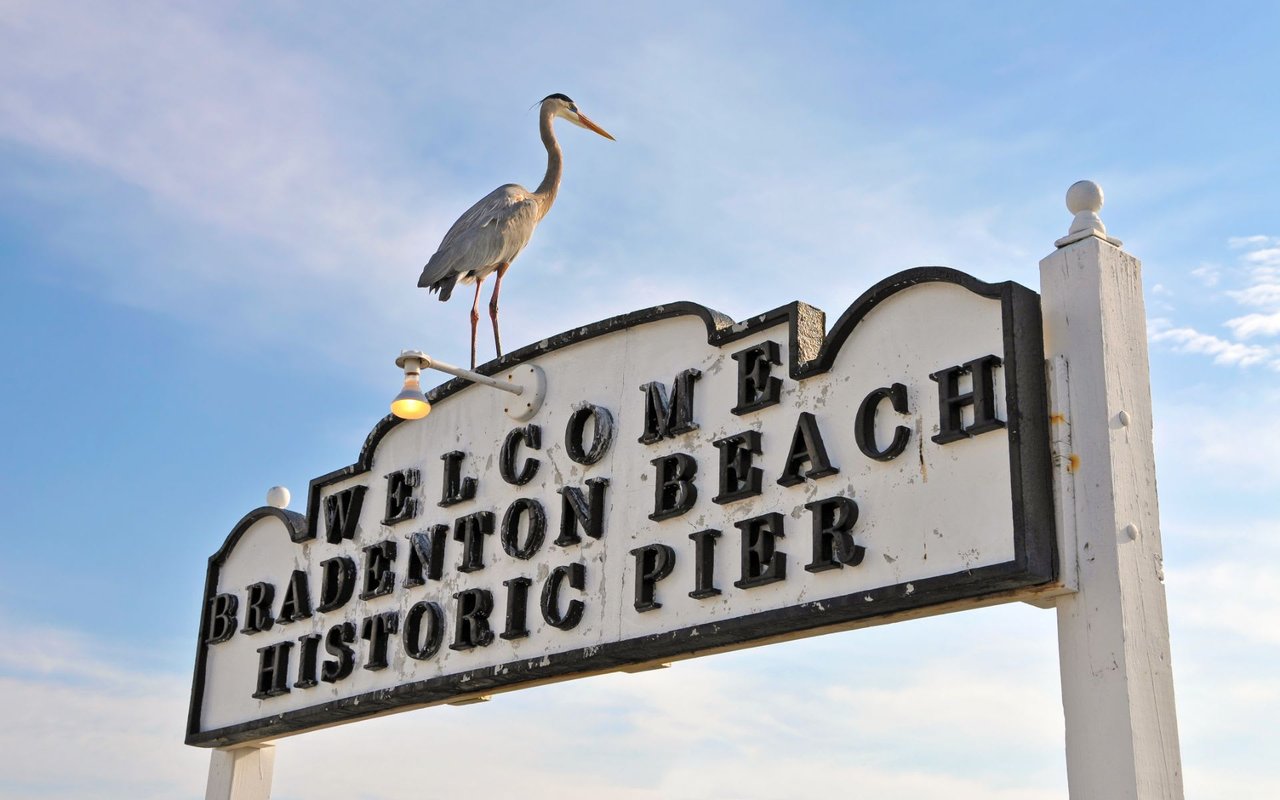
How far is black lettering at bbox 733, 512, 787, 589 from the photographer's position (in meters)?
7.47

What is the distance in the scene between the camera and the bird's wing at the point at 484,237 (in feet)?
34.0

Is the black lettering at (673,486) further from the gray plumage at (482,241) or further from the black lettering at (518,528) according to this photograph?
the gray plumage at (482,241)

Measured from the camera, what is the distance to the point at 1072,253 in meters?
6.82

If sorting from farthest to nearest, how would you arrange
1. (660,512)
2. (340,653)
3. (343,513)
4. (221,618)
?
(221,618) < (343,513) < (340,653) < (660,512)

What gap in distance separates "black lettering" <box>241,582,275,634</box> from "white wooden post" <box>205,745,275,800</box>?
3.04ft

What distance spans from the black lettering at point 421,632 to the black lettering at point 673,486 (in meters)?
1.98

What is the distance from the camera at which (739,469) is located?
789 cm

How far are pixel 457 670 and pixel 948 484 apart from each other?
12.3 ft

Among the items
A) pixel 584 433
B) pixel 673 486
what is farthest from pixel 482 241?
pixel 673 486

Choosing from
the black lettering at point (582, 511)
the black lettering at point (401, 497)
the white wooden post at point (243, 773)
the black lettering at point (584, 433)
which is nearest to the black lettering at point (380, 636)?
the black lettering at point (401, 497)

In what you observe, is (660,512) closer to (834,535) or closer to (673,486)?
(673,486)

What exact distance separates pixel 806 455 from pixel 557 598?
202 centimetres

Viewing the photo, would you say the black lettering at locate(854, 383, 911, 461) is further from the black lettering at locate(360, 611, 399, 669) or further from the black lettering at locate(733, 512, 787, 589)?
the black lettering at locate(360, 611, 399, 669)

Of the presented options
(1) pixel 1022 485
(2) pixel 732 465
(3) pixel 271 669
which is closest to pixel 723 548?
(2) pixel 732 465
